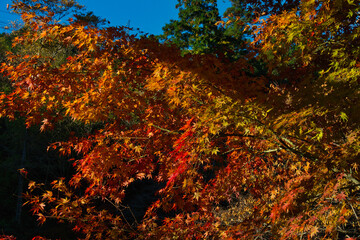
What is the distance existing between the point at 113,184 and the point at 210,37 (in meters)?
13.2

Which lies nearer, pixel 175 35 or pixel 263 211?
pixel 263 211

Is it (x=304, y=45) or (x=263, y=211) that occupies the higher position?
(x=304, y=45)

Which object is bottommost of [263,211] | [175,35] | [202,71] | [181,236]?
[181,236]

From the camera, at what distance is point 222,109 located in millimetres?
2844

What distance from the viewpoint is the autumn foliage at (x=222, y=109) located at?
281 cm

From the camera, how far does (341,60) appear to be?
3.29m

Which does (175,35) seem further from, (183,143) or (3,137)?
(183,143)

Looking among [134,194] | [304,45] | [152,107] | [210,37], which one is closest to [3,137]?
[134,194]

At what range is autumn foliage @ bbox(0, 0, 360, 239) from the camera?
9.21 feet

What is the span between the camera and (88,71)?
4438 mm

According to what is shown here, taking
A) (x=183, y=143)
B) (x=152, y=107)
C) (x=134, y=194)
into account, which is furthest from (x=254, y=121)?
(x=134, y=194)

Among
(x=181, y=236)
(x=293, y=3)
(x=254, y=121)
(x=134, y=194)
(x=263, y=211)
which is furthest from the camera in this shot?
(x=134, y=194)

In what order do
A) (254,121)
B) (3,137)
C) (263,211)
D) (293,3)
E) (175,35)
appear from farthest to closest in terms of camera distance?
1. (175,35)
2. (3,137)
3. (293,3)
4. (263,211)
5. (254,121)

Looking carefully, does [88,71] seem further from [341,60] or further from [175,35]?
[175,35]
